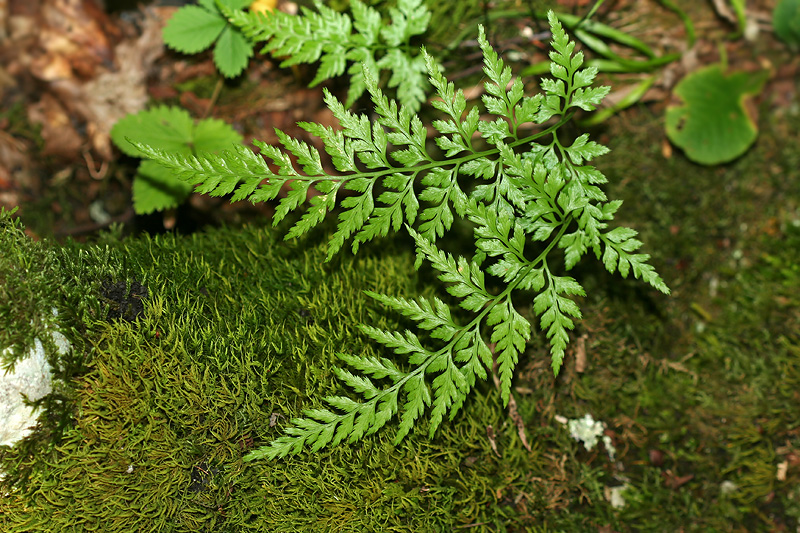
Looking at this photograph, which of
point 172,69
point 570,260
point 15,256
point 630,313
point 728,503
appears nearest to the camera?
point 15,256

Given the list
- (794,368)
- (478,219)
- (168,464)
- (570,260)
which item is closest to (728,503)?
(794,368)

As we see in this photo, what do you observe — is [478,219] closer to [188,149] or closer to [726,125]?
[188,149]

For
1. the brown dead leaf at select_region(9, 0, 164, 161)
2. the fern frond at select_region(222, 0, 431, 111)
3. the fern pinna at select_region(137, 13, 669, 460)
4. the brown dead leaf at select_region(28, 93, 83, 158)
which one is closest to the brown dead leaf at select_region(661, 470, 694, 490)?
the fern pinna at select_region(137, 13, 669, 460)

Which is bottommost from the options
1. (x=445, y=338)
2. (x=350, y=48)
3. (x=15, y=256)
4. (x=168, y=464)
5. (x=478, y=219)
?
(x=168, y=464)

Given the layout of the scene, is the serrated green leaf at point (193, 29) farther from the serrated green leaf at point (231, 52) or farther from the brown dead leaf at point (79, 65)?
the brown dead leaf at point (79, 65)

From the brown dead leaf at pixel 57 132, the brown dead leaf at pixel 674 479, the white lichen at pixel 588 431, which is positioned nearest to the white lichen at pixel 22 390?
the brown dead leaf at pixel 57 132

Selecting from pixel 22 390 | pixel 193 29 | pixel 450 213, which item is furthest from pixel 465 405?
pixel 193 29

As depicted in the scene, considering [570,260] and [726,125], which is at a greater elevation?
[726,125]

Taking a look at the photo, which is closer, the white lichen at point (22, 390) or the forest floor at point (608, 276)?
the white lichen at point (22, 390)
